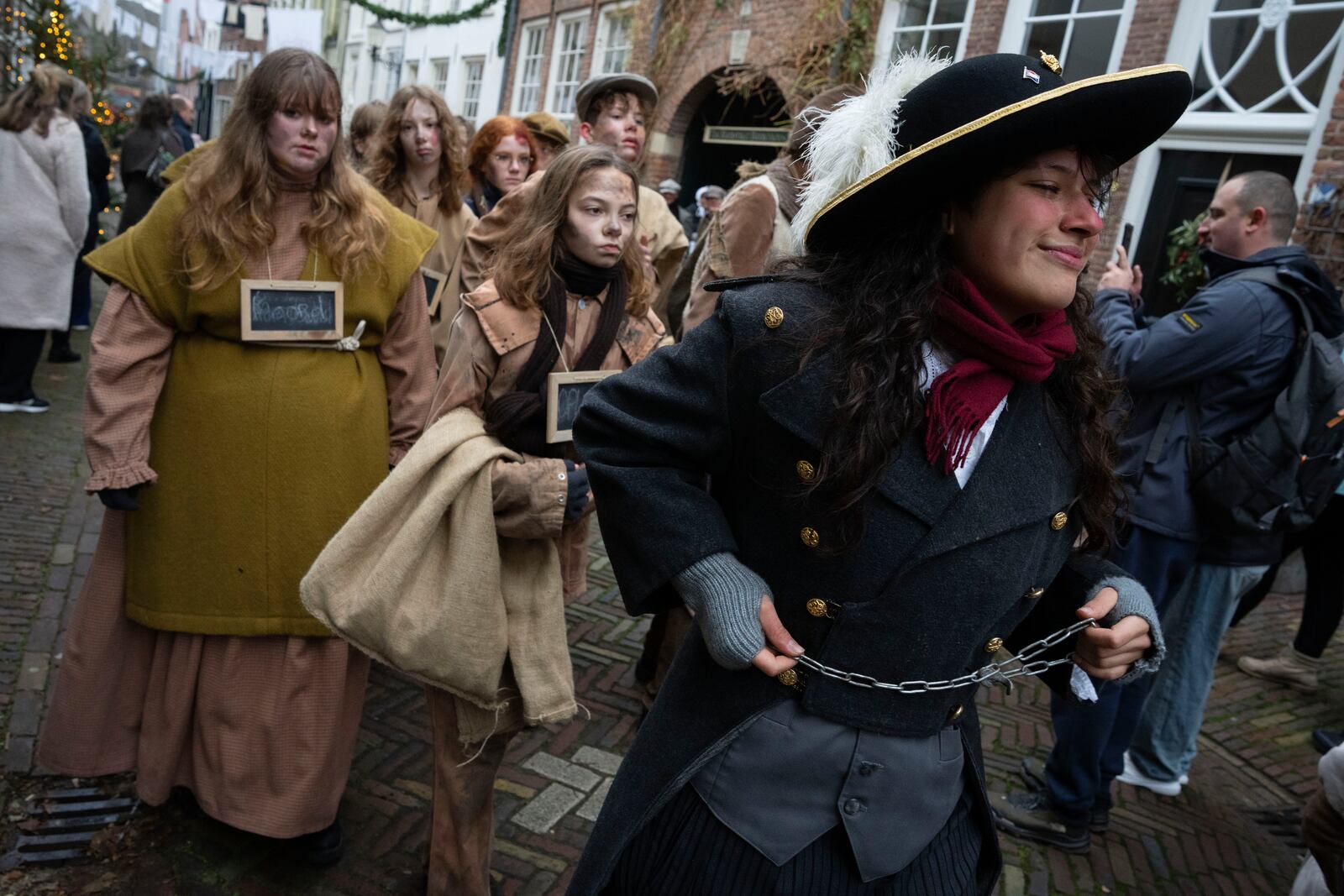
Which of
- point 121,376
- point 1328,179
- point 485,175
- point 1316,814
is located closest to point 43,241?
point 485,175

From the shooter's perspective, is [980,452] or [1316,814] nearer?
[980,452]

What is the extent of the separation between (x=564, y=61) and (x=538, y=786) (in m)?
16.5

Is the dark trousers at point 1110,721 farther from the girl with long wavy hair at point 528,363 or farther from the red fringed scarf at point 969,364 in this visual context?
the red fringed scarf at point 969,364

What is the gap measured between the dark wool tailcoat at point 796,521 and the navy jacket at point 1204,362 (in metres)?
1.78

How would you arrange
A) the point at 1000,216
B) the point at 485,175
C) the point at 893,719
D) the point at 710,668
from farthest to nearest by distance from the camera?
the point at 485,175, the point at 710,668, the point at 893,719, the point at 1000,216

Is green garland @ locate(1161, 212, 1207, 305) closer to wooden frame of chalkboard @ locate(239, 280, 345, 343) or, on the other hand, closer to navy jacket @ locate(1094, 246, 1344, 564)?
navy jacket @ locate(1094, 246, 1344, 564)

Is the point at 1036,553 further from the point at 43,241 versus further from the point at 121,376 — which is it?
the point at 43,241

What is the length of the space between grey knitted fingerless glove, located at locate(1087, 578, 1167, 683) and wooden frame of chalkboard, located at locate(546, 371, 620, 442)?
1278 mm

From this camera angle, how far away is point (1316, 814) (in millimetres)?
1816

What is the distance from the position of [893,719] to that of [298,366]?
1.93 m

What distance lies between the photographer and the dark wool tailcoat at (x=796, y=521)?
1421mm

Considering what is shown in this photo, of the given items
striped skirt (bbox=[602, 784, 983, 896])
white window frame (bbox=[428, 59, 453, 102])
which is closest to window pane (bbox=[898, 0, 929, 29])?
striped skirt (bbox=[602, 784, 983, 896])

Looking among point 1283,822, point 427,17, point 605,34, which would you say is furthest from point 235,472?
point 427,17

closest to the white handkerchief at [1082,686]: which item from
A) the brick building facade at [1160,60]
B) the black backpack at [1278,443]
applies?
the black backpack at [1278,443]
